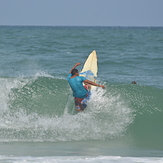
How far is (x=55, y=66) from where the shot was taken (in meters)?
17.5

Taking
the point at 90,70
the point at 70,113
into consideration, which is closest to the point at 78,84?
the point at 70,113

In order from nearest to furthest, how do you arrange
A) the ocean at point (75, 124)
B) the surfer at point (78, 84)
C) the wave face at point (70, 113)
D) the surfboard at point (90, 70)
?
the ocean at point (75, 124), the wave face at point (70, 113), the surfer at point (78, 84), the surfboard at point (90, 70)

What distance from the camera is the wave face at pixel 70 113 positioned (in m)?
7.44

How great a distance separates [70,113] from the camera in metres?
8.98

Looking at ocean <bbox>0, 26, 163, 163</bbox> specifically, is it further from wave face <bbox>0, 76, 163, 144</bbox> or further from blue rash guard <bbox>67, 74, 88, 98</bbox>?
blue rash guard <bbox>67, 74, 88, 98</bbox>

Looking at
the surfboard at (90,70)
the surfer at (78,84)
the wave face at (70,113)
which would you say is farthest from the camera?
the surfboard at (90,70)

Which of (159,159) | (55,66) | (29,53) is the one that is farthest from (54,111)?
(29,53)

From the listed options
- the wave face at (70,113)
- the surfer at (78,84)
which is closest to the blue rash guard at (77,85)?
the surfer at (78,84)

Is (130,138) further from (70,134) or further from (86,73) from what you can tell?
(86,73)

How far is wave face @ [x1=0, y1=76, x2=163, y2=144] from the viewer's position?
744 centimetres

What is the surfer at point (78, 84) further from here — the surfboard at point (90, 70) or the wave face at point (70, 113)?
the surfboard at point (90, 70)

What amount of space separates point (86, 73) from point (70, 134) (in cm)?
316

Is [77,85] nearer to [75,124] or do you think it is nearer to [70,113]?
[75,124]

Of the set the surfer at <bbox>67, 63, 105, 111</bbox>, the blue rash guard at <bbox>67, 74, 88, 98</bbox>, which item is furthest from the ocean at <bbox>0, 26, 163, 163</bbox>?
the blue rash guard at <bbox>67, 74, 88, 98</bbox>
